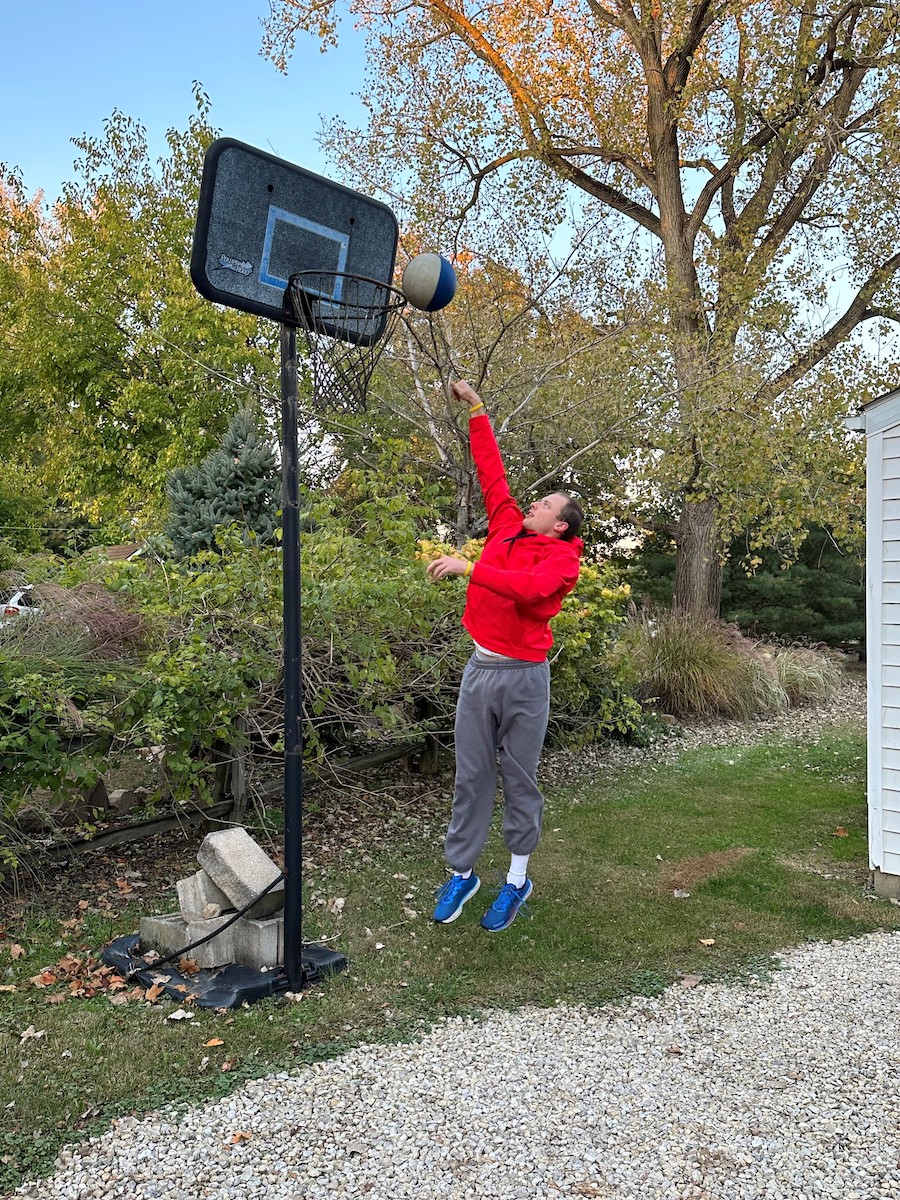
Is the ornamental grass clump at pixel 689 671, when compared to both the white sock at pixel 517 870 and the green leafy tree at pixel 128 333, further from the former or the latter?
the green leafy tree at pixel 128 333

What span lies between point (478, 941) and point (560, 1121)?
1.23m

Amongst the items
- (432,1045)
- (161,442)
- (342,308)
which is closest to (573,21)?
(161,442)

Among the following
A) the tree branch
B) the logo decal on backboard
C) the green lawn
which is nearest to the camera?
the green lawn

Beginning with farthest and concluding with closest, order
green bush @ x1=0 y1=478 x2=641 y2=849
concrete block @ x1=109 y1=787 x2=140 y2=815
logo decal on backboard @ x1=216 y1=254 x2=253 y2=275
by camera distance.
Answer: concrete block @ x1=109 y1=787 x2=140 y2=815 < green bush @ x1=0 y1=478 x2=641 y2=849 < logo decal on backboard @ x1=216 y1=254 x2=253 y2=275

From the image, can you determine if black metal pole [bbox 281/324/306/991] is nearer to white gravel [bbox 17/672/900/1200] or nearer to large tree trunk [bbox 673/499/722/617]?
white gravel [bbox 17/672/900/1200]

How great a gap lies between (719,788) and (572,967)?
352 cm

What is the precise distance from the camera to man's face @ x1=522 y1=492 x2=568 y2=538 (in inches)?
148

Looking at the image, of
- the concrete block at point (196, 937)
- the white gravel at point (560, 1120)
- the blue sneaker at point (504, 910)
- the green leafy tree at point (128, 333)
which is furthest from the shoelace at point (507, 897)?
the green leafy tree at point (128, 333)

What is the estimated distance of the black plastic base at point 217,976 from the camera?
3.17 m

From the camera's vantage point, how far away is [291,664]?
127 inches

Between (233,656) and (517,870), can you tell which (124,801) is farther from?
(517,870)

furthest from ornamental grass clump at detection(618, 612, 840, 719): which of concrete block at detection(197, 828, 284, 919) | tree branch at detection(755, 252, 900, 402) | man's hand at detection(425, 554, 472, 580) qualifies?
concrete block at detection(197, 828, 284, 919)

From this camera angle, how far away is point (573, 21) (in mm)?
14742

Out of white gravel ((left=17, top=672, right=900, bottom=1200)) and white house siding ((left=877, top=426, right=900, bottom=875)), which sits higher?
white house siding ((left=877, top=426, right=900, bottom=875))
